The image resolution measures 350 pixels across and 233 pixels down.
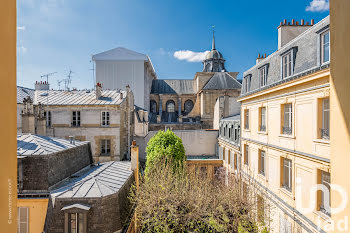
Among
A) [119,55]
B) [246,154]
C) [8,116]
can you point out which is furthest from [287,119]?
[119,55]

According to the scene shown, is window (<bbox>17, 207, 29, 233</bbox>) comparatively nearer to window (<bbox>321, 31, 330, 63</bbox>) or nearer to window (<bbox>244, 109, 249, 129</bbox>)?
window (<bbox>321, 31, 330, 63</bbox>)

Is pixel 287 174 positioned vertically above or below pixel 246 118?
below

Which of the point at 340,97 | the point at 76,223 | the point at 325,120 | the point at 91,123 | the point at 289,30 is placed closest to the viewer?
the point at 340,97

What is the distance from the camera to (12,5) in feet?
4.65

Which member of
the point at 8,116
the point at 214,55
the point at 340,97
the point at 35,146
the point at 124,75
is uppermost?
the point at 214,55

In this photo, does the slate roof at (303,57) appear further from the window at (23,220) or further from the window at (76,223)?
the window at (23,220)

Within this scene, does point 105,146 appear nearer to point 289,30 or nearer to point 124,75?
point 289,30

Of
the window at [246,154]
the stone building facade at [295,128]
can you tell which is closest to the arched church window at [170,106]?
the window at [246,154]

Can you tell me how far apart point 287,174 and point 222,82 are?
2535cm

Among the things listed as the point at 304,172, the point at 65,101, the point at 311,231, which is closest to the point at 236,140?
the point at 304,172

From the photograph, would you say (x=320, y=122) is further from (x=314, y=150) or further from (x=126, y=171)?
(x=126, y=171)

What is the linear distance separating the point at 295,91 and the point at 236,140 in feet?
24.6

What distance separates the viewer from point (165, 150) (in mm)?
13320

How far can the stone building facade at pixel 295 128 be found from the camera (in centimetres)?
714
